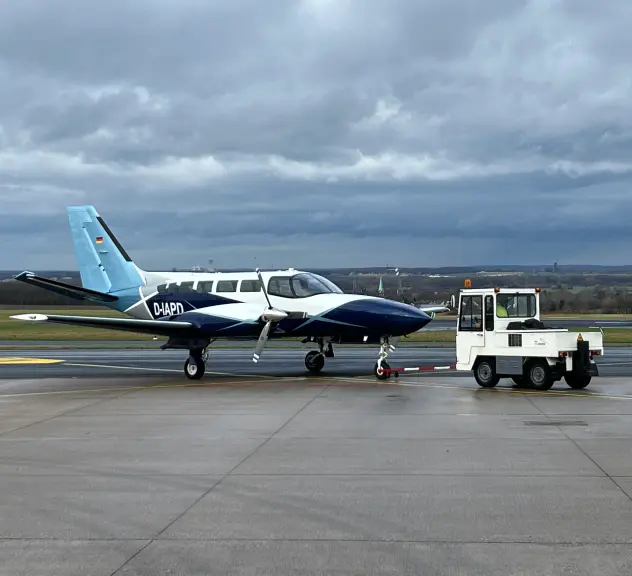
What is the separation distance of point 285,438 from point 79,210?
20.0m

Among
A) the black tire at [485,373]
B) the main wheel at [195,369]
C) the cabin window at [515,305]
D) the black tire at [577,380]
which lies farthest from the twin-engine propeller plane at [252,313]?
→ the black tire at [577,380]

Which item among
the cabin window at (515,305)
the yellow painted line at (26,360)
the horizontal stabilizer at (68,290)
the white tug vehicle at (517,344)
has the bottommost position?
the yellow painted line at (26,360)

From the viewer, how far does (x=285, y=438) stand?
567 inches

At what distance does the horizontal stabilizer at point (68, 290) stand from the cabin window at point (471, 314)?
42.5 feet

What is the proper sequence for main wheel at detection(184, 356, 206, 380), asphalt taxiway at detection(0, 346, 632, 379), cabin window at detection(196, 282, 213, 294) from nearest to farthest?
main wheel at detection(184, 356, 206, 380), cabin window at detection(196, 282, 213, 294), asphalt taxiway at detection(0, 346, 632, 379)

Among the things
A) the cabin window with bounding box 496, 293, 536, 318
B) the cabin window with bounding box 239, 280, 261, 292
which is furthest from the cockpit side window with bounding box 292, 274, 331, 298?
the cabin window with bounding box 496, 293, 536, 318

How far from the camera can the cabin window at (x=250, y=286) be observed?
2708 cm

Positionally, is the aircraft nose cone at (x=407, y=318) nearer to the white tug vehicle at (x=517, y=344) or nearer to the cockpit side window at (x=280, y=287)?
the white tug vehicle at (x=517, y=344)

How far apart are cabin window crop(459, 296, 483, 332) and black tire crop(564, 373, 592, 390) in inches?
100

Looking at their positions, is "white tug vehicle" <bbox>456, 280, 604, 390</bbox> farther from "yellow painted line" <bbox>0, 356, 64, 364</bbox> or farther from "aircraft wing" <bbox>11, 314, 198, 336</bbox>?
"yellow painted line" <bbox>0, 356, 64, 364</bbox>

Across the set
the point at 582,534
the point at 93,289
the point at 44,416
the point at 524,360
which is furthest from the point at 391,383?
the point at 582,534

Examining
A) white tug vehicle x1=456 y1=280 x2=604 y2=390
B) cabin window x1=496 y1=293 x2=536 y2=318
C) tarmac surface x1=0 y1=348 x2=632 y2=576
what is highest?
cabin window x1=496 y1=293 x2=536 y2=318

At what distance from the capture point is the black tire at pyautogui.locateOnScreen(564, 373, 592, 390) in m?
21.8

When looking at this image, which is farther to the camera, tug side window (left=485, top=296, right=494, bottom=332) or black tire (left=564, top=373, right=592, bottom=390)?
tug side window (left=485, top=296, right=494, bottom=332)
